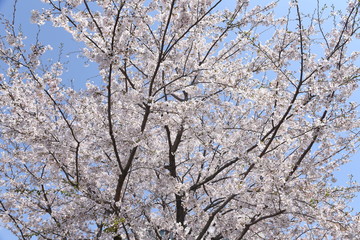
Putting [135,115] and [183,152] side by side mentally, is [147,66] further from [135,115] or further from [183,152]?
[183,152]

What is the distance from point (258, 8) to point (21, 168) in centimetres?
745

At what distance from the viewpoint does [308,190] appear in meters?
6.62

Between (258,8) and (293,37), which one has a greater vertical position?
(258,8)

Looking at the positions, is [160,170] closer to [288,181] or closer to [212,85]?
[212,85]

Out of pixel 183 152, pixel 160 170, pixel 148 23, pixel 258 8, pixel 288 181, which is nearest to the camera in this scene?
pixel 288 181

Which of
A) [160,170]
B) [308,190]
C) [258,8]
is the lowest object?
[308,190]

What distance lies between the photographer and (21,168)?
894cm

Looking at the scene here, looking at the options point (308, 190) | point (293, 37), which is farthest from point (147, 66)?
point (308, 190)

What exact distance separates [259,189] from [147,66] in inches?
175

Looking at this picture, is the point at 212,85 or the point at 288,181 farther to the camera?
the point at 212,85

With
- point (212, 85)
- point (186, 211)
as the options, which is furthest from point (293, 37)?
point (186, 211)

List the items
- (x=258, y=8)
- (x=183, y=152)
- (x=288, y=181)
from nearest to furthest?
1. (x=288, y=181)
2. (x=258, y=8)
3. (x=183, y=152)

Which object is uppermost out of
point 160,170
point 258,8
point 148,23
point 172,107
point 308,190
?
point 258,8

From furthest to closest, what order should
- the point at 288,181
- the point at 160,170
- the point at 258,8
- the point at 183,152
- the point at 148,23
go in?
A: the point at 183,152, the point at 258,8, the point at 160,170, the point at 148,23, the point at 288,181
